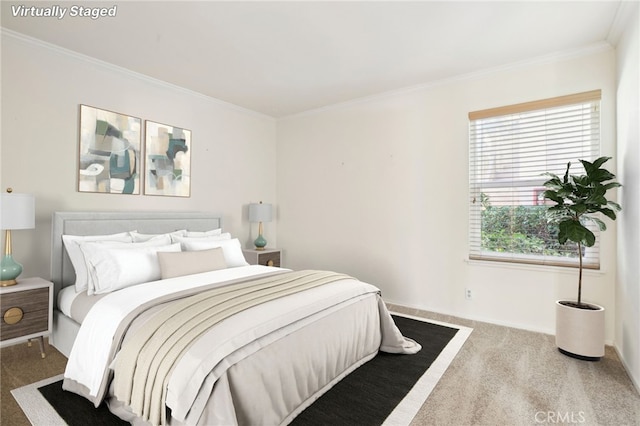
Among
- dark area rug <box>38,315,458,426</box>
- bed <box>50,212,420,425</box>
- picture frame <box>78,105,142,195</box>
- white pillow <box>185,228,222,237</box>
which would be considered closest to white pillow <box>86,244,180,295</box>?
bed <box>50,212,420,425</box>

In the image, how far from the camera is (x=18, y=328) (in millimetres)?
2461

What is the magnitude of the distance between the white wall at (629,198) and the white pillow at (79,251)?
4094 millimetres

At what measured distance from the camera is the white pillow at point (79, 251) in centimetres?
264

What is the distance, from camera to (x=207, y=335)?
163 cm

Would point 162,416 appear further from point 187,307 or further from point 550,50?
point 550,50

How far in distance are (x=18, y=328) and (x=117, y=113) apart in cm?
213

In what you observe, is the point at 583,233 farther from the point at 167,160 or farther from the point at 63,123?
the point at 63,123

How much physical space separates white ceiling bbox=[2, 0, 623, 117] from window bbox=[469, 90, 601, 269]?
1.82 feet

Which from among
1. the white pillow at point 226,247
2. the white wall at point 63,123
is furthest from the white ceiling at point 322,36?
the white pillow at point 226,247

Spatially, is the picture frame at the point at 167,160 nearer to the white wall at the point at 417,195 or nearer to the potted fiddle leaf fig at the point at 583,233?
the white wall at the point at 417,195

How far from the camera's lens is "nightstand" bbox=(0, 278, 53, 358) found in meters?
2.41

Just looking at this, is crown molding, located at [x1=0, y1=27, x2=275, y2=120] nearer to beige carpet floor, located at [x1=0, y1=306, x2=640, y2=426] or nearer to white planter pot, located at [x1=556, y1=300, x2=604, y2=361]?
beige carpet floor, located at [x1=0, y1=306, x2=640, y2=426]

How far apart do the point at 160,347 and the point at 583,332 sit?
3.01 m

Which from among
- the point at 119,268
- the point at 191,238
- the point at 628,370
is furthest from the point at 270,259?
the point at 628,370
